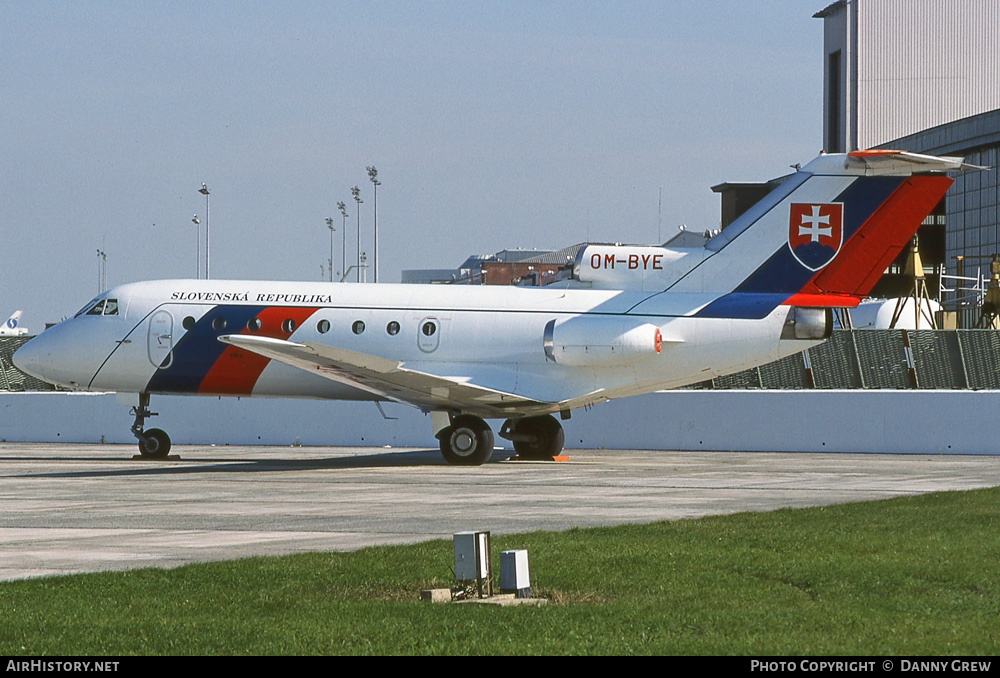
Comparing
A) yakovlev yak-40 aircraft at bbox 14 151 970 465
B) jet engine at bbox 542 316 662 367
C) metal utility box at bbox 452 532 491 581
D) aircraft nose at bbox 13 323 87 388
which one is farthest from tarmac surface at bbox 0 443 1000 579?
metal utility box at bbox 452 532 491 581

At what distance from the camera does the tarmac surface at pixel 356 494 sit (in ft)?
44.6

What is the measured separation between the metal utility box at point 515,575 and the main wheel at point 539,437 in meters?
19.2

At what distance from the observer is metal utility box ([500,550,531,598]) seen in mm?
9688

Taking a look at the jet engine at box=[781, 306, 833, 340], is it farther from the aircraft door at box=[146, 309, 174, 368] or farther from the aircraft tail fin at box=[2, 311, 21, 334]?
the aircraft tail fin at box=[2, 311, 21, 334]

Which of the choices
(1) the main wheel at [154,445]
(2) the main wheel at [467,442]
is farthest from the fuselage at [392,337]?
(1) the main wheel at [154,445]

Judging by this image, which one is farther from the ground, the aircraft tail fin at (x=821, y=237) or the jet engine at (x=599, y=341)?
the aircraft tail fin at (x=821, y=237)

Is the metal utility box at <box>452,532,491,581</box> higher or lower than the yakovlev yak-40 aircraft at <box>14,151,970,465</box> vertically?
lower

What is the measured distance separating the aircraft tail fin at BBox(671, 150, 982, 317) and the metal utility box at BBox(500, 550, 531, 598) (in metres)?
16.9

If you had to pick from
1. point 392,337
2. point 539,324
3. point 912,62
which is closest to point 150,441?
point 392,337

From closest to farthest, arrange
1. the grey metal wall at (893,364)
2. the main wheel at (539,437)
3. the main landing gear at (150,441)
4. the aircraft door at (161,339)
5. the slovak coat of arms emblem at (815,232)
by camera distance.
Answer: the slovak coat of arms emblem at (815,232)
the aircraft door at (161,339)
the main wheel at (539,437)
the main landing gear at (150,441)
the grey metal wall at (893,364)

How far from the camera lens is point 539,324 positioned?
26.8m

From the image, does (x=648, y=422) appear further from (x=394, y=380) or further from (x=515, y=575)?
(x=515, y=575)

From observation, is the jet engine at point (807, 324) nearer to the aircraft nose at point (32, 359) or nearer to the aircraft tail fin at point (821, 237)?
the aircraft tail fin at point (821, 237)
